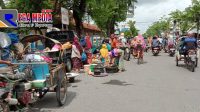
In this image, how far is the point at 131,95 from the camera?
38.8 feet

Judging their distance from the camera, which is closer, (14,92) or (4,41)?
(14,92)

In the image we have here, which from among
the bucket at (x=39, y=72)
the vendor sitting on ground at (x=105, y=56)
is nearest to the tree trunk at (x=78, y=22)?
the vendor sitting on ground at (x=105, y=56)

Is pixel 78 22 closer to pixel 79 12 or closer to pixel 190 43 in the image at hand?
pixel 79 12

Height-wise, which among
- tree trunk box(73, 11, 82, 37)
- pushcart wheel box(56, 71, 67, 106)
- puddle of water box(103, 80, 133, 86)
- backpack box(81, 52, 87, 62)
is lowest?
puddle of water box(103, 80, 133, 86)

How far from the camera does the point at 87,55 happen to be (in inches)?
862

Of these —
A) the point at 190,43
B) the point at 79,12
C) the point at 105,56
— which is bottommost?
the point at 105,56

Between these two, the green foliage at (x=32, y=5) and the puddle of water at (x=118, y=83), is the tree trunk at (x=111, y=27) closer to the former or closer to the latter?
the green foliage at (x=32, y=5)

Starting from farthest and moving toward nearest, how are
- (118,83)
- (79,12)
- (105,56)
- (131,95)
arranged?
(79,12), (105,56), (118,83), (131,95)

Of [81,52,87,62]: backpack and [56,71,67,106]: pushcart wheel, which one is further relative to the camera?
[81,52,87,62]: backpack

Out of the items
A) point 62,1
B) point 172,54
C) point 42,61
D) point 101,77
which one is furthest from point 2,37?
point 62,1

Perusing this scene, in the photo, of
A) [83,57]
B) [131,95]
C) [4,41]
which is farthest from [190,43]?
[4,41]

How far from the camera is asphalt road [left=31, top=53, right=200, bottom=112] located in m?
9.88
